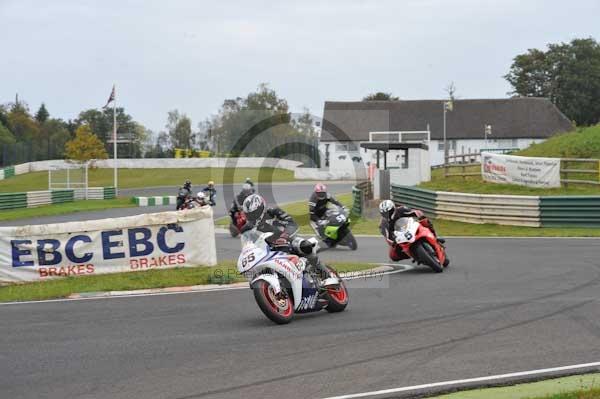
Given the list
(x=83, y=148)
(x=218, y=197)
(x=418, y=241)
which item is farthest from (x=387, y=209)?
(x=83, y=148)

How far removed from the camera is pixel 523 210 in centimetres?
2492

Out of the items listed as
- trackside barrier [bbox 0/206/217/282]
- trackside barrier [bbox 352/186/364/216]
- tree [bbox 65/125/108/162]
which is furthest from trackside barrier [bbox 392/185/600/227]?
tree [bbox 65/125/108/162]

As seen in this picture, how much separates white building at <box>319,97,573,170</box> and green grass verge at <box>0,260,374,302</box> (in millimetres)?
67038

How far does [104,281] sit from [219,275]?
6.67 ft

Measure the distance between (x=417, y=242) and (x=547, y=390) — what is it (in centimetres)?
794

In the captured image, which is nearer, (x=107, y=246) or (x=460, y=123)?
(x=107, y=246)

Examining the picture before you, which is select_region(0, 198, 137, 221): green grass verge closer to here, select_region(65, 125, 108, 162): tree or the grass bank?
select_region(65, 125, 108, 162): tree

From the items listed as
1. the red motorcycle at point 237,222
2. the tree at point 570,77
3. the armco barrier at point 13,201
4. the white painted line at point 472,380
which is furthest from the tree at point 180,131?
the white painted line at point 472,380

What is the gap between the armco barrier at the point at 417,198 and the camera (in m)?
28.5

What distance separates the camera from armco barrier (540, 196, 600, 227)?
24.1 metres

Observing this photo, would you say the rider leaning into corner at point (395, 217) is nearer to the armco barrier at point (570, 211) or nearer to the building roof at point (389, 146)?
the armco barrier at point (570, 211)

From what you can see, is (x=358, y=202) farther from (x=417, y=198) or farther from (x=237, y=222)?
(x=237, y=222)

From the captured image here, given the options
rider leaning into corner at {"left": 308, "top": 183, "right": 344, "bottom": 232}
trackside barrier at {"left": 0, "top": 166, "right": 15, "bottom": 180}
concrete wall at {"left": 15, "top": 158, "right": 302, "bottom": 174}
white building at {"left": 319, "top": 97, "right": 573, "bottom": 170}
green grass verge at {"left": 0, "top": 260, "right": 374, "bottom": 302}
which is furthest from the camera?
white building at {"left": 319, "top": 97, "right": 573, "bottom": 170}

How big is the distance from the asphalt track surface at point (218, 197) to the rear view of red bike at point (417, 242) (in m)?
24.7
